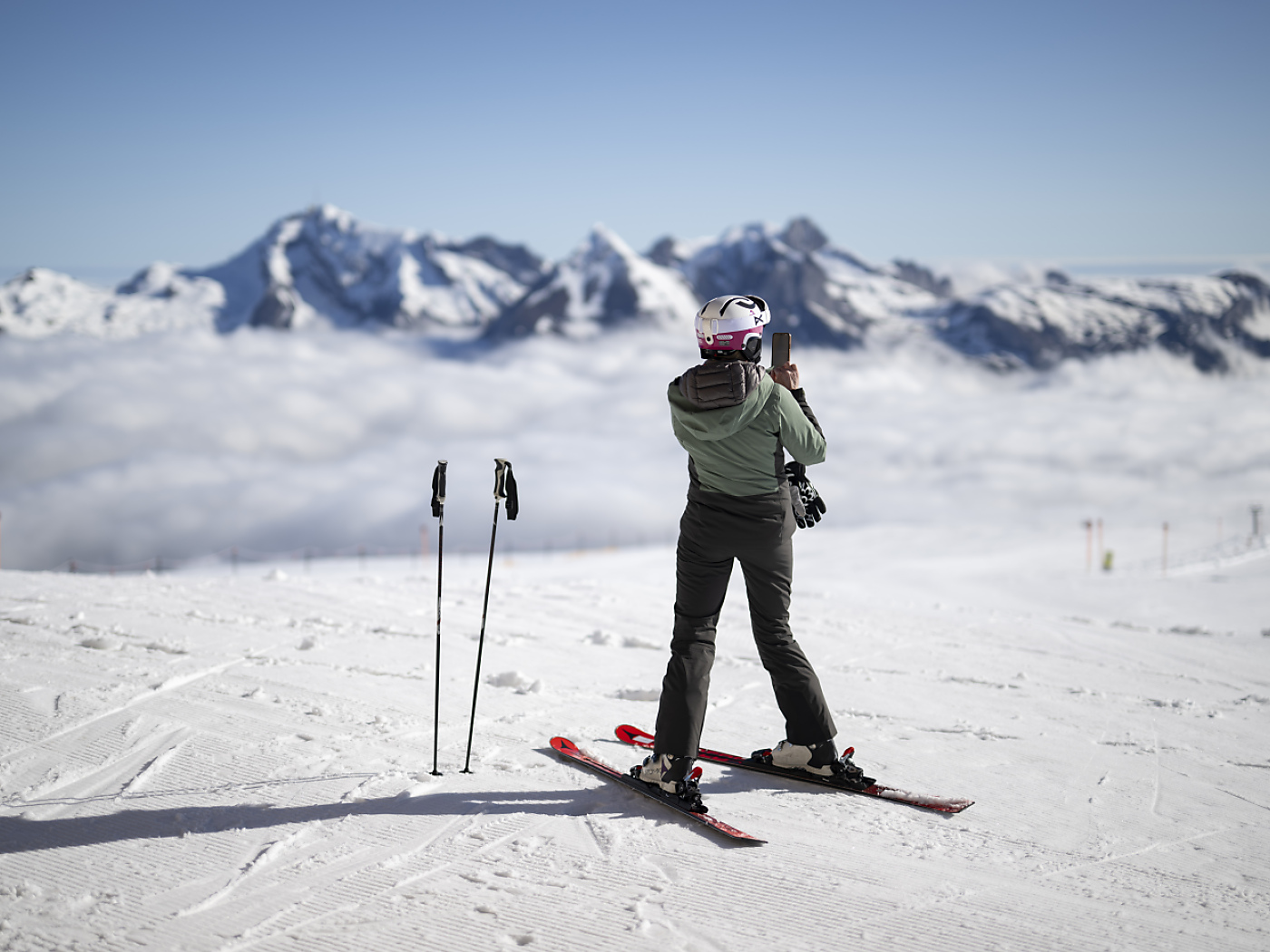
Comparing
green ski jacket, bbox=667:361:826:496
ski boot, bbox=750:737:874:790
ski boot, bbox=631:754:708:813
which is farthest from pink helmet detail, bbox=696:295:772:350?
ski boot, bbox=750:737:874:790

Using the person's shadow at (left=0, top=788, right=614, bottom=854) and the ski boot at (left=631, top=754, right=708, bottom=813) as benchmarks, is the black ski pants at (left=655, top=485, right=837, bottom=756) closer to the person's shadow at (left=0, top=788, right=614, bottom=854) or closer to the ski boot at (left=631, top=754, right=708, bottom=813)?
the ski boot at (left=631, top=754, right=708, bottom=813)

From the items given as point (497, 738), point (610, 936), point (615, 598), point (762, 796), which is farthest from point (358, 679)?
point (615, 598)

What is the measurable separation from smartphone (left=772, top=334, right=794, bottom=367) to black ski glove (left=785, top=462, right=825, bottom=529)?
501mm

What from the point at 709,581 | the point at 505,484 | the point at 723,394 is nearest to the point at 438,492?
the point at 505,484

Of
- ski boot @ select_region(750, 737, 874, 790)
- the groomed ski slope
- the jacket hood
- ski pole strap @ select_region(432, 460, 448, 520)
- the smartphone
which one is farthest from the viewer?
ski pole strap @ select_region(432, 460, 448, 520)

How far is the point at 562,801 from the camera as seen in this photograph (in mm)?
4105

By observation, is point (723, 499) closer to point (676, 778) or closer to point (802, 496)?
point (802, 496)

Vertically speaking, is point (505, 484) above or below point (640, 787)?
above

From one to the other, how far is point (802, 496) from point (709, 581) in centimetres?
62

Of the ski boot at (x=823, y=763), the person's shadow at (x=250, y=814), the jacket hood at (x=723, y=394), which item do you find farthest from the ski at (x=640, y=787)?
the jacket hood at (x=723, y=394)

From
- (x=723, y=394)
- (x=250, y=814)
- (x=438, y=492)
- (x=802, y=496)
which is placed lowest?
(x=250, y=814)

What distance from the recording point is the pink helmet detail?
3984 mm

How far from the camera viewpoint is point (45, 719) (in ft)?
16.4

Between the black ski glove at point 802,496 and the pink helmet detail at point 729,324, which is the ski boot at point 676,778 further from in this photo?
the pink helmet detail at point 729,324
